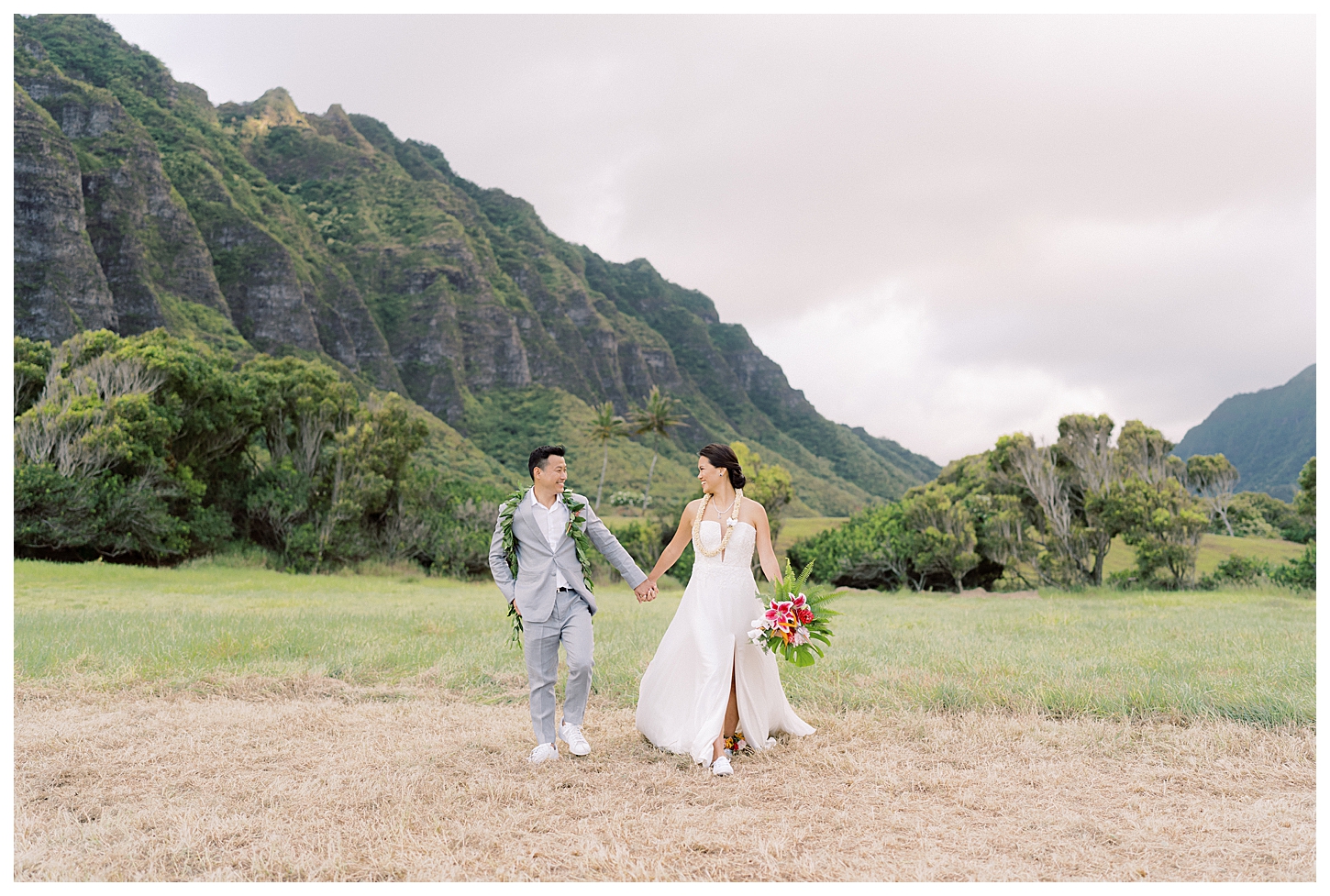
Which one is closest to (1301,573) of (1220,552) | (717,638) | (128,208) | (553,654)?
(1220,552)

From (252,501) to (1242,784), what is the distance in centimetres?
4174

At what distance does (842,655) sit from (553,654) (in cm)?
571

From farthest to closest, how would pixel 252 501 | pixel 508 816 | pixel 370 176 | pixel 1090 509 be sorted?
pixel 370 176 < pixel 252 501 < pixel 1090 509 < pixel 508 816

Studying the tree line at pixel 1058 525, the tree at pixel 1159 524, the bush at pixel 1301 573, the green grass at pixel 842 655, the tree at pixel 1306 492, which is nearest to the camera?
the green grass at pixel 842 655

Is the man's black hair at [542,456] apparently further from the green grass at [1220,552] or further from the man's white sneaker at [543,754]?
the green grass at [1220,552]

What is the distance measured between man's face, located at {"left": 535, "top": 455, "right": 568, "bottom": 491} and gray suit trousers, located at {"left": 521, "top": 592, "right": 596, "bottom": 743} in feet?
2.89

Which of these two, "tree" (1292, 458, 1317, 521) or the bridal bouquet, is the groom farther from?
"tree" (1292, 458, 1317, 521)

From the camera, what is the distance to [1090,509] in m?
35.9

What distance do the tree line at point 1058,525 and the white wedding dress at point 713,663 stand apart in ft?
92.4

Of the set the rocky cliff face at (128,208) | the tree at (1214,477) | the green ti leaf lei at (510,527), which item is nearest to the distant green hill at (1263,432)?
the tree at (1214,477)

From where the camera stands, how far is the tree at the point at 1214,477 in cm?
4856

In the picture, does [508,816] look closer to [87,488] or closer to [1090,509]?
[87,488]

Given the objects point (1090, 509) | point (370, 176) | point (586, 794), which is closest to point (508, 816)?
point (586, 794)

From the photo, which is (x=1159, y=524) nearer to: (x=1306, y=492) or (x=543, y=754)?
(x=1306, y=492)
